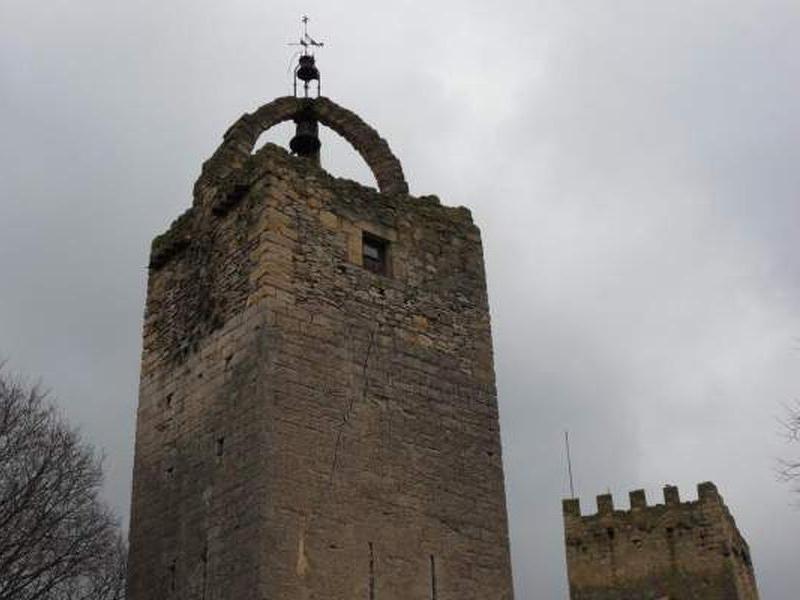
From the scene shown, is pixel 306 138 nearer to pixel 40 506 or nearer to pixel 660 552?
pixel 40 506

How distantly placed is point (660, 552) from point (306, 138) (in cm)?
2039

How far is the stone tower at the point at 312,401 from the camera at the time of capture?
10773 mm

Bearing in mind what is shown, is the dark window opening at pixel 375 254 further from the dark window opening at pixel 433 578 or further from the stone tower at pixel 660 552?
the stone tower at pixel 660 552

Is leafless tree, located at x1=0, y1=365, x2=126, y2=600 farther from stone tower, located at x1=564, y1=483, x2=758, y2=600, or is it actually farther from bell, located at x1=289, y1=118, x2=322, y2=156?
stone tower, located at x1=564, y1=483, x2=758, y2=600

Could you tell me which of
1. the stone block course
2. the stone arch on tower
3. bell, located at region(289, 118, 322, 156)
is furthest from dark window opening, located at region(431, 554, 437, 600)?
bell, located at region(289, 118, 322, 156)

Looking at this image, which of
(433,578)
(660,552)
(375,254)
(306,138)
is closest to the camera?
(433,578)

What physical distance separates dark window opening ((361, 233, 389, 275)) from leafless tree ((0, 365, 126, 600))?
5604 mm

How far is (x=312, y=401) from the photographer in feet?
36.9

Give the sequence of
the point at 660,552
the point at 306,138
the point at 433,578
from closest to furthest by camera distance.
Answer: the point at 433,578
the point at 306,138
the point at 660,552

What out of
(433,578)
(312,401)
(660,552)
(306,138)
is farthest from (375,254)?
(660,552)

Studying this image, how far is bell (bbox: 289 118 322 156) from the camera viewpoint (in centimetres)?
1515

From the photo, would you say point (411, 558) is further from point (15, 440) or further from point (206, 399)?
point (15, 440)

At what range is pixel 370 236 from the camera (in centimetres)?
1300

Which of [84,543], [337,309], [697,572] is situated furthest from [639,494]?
[337,309]
